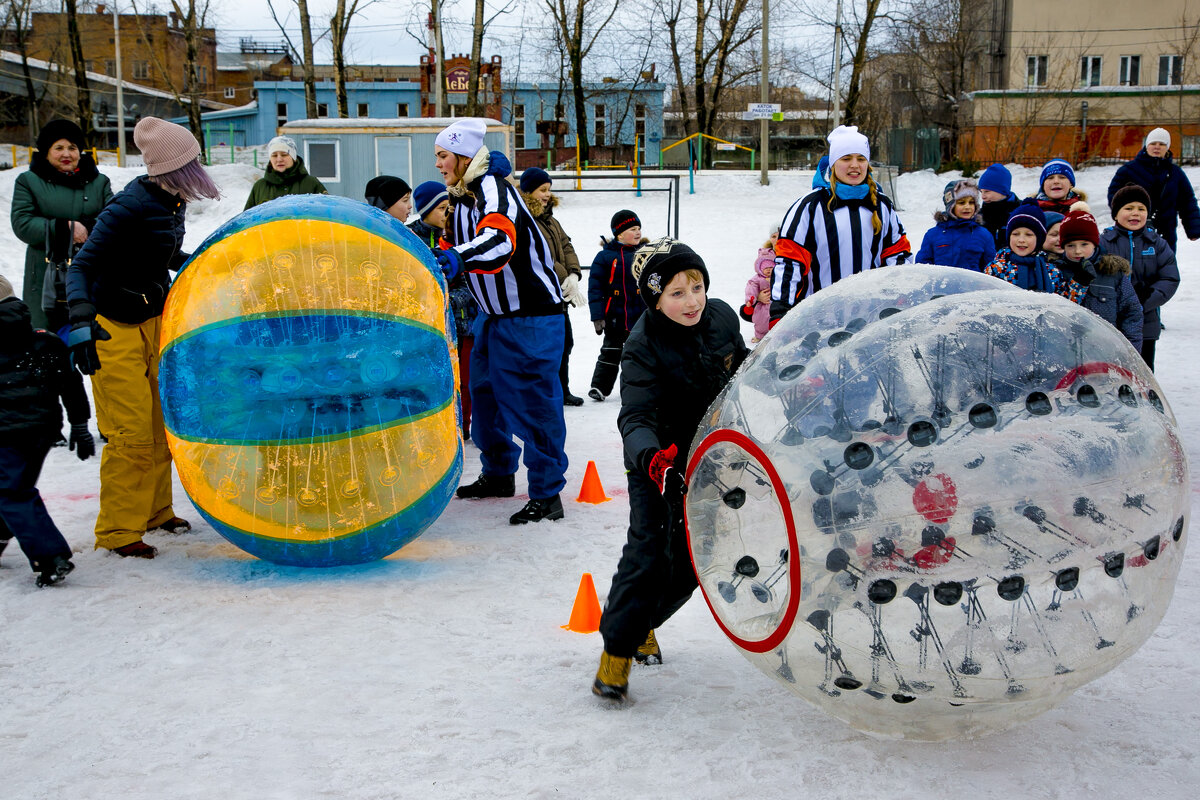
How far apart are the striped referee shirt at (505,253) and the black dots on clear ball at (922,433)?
3300mm

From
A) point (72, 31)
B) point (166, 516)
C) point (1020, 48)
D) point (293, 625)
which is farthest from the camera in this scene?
point (1020, 48)

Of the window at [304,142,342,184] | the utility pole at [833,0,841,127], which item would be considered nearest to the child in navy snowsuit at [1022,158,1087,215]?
the window at [304,142,342,184]

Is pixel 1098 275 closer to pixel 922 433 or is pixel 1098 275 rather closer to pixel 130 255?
pixel 922 433

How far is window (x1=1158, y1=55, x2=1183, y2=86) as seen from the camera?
37250 millimetres

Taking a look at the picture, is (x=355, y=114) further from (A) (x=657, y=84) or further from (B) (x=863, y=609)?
(B) (x=863, y=609)

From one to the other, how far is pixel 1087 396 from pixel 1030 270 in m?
3.94

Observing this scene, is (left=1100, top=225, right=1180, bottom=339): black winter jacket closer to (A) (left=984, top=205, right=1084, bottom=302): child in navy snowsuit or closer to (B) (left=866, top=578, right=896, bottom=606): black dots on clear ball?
(A) (left=984, top=205, right=1084, bottom=302): child in navy snowsuit

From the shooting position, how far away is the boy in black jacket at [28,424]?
4676 millimetres

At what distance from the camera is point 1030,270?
20.7ft

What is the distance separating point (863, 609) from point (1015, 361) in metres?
0.74

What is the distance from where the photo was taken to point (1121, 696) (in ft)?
11.5

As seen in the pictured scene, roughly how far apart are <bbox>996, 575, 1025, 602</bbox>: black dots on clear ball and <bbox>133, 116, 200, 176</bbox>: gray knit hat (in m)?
4.24

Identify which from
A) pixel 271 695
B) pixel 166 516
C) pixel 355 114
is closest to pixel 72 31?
pixel 355 114

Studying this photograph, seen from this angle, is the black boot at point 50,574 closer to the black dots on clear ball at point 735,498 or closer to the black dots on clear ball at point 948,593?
the black dots on clear ball at point 735,498
